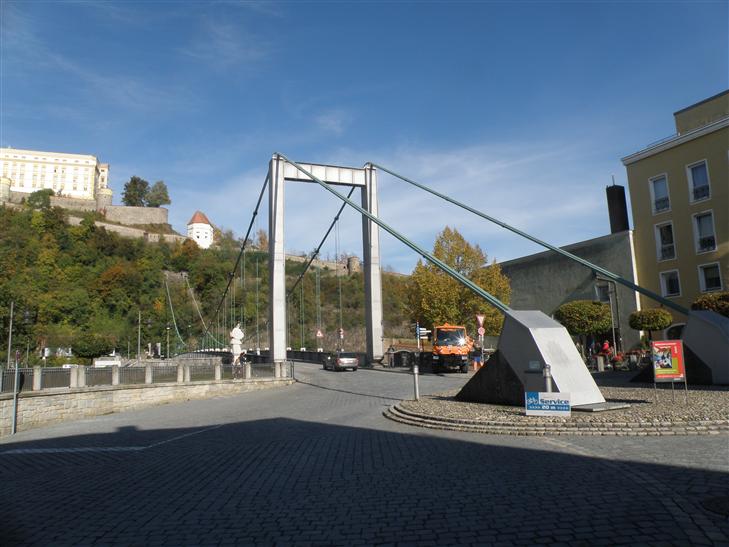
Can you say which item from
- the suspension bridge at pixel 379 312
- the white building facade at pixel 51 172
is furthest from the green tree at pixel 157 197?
the suspension bridge at pixel 379 312

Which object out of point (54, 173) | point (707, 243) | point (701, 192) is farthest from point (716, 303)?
point (54, 173)

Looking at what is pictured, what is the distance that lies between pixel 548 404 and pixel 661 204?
28361 millimetres

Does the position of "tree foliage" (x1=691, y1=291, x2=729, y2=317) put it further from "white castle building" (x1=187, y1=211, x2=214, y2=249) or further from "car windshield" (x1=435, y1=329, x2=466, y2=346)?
"white castle building" (x1=187, y1=211, x2=214, y2=249)

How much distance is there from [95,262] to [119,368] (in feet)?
227

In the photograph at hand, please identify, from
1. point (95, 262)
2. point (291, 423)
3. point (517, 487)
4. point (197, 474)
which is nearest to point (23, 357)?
point (95, 262)

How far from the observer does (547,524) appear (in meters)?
5.07

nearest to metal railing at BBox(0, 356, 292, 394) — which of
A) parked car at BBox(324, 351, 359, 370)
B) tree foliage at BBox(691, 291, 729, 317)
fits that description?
parked car at BBox(324, 351, 359, 370)

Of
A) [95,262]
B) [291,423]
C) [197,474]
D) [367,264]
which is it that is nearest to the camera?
[197,474]

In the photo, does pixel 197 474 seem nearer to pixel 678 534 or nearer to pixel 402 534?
pixel 402 534

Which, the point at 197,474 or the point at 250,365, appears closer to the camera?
the point at 197,474

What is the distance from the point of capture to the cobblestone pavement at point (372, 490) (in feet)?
16.7

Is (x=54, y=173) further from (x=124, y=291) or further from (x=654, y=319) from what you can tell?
(x=654, y=319)

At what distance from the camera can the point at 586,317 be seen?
3042 centimetres

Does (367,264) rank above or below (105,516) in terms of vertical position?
above
